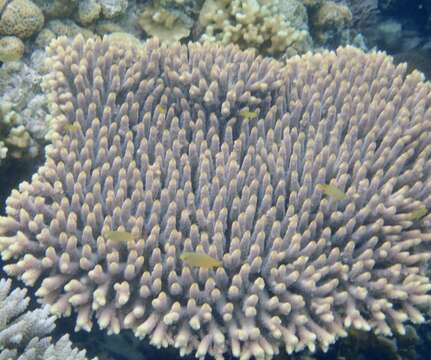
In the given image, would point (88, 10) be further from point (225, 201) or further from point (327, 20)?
point (327, 20)

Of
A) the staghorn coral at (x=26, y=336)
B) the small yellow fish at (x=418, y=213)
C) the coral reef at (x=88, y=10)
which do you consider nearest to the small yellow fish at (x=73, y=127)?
the staghorn coral at (x=26, y=336)

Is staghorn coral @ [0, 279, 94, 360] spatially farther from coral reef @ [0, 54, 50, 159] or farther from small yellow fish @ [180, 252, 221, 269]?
coral reef @ [0, 54, 50, 159]

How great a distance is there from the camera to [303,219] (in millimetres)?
3496

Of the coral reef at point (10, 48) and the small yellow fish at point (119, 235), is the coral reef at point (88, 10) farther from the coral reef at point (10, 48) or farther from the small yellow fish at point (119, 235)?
the small yellow fish at point (119, 235)

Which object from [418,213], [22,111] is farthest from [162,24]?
[418,213]

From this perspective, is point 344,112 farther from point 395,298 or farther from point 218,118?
point 395,298

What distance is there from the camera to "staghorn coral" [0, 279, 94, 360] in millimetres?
2918

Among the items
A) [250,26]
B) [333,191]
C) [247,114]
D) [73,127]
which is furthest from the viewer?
[250,26]

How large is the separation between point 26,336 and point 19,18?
3141 millimetres

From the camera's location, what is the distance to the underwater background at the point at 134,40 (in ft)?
13.7

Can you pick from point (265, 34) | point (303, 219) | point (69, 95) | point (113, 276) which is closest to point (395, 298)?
point (303, 219)

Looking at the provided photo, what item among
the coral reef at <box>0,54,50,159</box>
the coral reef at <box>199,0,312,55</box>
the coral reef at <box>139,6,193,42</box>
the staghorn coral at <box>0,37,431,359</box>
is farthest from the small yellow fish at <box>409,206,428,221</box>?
the coral reef at <box>139,6,193,42</box>

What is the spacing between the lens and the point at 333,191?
11.5 ft

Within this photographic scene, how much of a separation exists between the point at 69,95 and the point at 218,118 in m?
1.28
